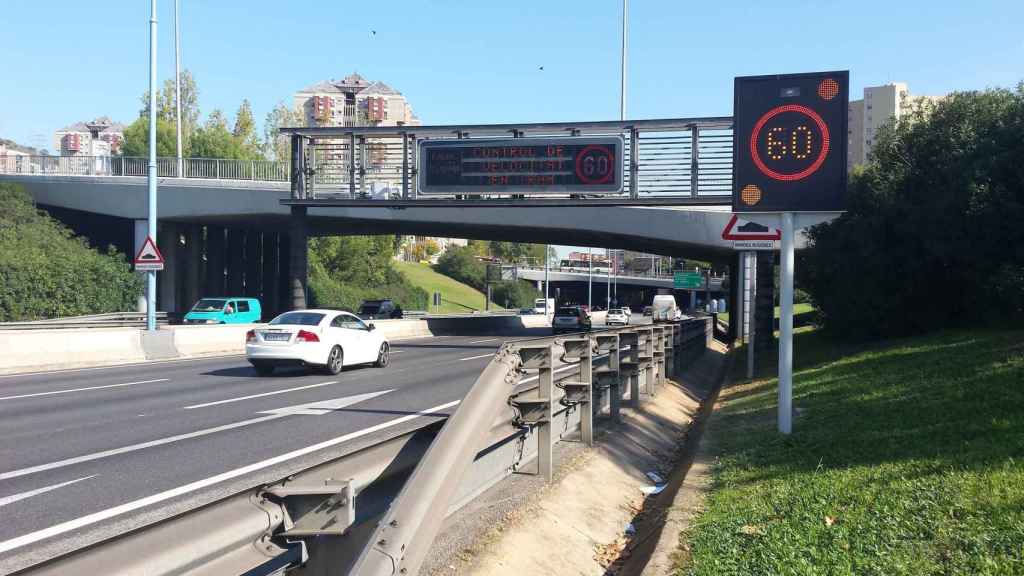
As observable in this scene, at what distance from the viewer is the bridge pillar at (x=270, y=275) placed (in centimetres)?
6406

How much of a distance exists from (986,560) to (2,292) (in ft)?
148

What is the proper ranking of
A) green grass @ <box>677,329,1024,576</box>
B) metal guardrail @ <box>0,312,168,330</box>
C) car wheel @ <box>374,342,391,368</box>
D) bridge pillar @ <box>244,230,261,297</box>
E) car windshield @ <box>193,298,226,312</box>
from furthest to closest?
bridge pillar @ <box>244,230,261,297</box> → car windshield @ <box>193,298,226,312</box> → metal guardrail @ <box>0,312,168,330</box> → car wheel @ <box>374,342,391,368</box> → green grass @ <box>677,329,1024,576</box>

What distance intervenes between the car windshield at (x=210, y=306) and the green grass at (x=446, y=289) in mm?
67963

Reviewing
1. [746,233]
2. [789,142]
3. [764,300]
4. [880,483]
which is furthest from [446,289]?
[880,483]

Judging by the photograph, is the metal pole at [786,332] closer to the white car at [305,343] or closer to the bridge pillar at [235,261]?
the white car at [305,343]

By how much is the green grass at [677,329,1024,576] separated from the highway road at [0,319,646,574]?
291 centimetres

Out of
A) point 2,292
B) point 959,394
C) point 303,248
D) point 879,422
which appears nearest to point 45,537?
point 879,422

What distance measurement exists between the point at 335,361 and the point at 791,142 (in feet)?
41.2

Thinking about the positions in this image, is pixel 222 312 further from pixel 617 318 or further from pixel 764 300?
pixel 617 318

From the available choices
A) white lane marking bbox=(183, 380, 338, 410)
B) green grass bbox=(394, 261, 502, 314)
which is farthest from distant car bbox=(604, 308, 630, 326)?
white lane marking bbox=(183, 380, 338, 410)

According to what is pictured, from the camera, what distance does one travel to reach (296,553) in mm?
3762

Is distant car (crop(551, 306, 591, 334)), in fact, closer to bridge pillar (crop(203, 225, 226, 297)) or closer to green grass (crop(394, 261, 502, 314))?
bridge pillar (crop(203, 225, 226, 297))

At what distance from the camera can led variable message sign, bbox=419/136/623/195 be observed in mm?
31344

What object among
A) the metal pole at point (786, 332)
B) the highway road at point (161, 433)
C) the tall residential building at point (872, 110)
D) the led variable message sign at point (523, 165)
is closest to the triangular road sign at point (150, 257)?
the highway road at point (161, 433)
